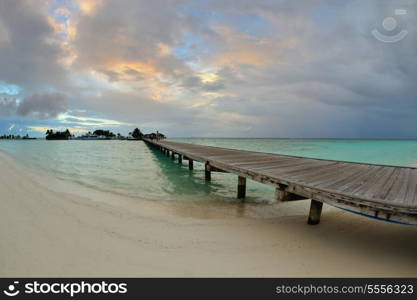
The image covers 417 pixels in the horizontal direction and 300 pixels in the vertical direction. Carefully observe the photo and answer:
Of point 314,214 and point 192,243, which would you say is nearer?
point 192,243

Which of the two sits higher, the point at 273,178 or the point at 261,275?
the point at 273,178

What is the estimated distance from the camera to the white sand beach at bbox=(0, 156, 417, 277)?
2.99m

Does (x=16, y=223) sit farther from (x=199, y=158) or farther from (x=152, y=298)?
(x=199, y=158)

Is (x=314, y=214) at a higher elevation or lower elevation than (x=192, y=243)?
higher

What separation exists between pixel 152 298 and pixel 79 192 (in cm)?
721

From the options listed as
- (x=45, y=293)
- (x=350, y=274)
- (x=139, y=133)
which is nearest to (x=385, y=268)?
(x=350, y=274)

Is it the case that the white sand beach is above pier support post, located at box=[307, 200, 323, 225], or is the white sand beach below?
below

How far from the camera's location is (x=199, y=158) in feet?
34.9

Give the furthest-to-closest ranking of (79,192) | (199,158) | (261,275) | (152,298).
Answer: (199,158) < (79,192) < (261,275) < (152,298)

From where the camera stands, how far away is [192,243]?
3830 millimetres

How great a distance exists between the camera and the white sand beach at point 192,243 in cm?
299

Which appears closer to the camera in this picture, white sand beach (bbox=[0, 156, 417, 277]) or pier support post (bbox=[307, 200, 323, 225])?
white sand beach (bbox=[0, 156, 417, 277])

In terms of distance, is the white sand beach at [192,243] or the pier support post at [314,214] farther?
the pier support post at [314,214]

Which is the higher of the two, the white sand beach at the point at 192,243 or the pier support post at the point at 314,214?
the pier support post at the point at 314,214
